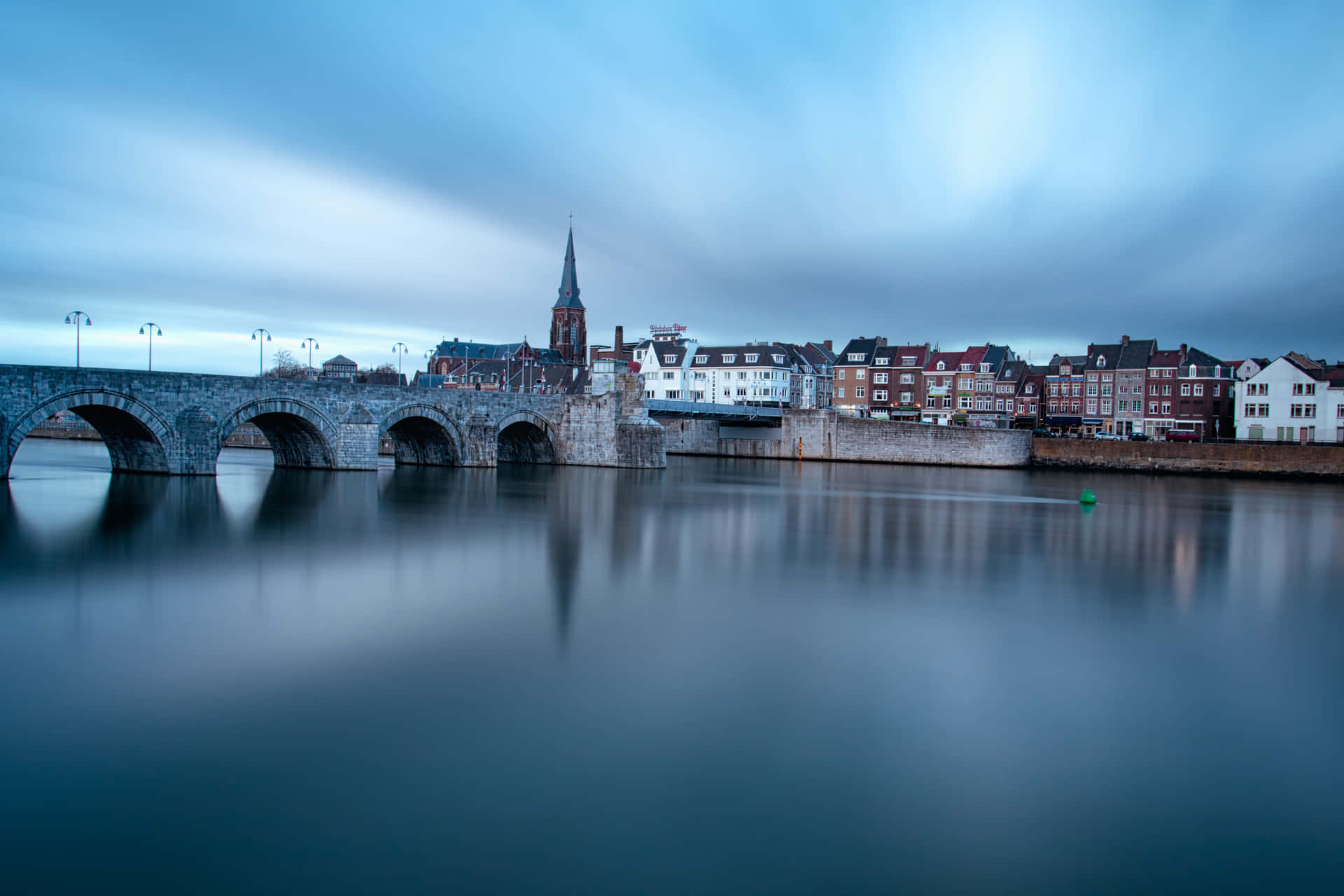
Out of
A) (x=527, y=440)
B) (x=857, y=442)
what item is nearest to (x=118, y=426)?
(x=527, y=440)

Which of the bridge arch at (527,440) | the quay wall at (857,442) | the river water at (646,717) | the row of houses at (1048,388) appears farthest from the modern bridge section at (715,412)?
the river water at (646,717)

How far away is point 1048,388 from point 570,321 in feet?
132

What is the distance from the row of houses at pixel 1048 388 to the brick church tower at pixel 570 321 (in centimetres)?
2532

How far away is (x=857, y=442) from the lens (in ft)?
172

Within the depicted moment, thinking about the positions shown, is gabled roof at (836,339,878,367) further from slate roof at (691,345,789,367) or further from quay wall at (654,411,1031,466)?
quay wall at (654,411,1031,466)

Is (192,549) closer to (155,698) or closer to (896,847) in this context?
(155,698)

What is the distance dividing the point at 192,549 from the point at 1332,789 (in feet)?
49.2

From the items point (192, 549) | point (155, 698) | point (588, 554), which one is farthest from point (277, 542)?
point (155, 698)

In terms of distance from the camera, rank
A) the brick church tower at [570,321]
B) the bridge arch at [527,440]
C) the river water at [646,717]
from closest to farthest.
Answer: the river water at [646,717] → the bridge arch at [527,440] → the brick church tower at [570,321]

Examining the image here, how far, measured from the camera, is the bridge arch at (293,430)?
1053 inches

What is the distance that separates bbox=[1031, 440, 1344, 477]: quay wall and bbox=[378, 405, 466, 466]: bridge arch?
33143 mm

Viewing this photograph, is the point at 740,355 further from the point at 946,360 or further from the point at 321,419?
the point at 321,419

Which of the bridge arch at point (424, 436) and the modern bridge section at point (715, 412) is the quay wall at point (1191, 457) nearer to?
the modern bridge section at point (715, 412)

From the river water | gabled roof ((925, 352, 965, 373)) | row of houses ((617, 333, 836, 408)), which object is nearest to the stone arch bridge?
the river water
